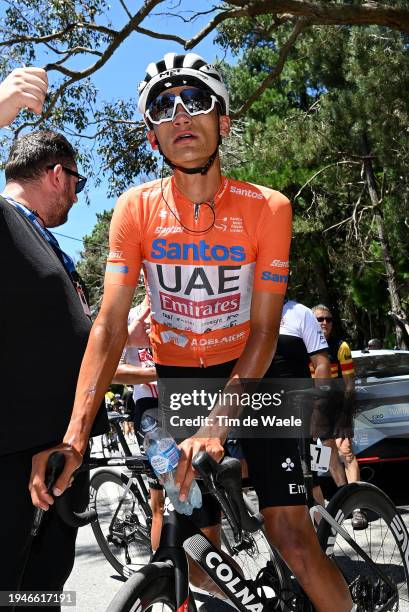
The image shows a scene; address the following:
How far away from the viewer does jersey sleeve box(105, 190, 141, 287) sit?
9.30ft

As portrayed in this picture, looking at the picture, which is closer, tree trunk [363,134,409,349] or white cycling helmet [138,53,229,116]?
white cycling helmet [138,53,229,116]

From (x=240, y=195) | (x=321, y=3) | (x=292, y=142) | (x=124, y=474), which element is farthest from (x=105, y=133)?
(x=240, y=195)

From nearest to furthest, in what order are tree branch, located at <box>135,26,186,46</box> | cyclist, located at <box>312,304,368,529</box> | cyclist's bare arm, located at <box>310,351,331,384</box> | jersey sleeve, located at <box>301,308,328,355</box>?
jersey sleeve, located at <box>301,308,328,355</box> < cyclist's bare arm, located at <box>310,351,331,384</box> < cyclist, located at <box>312,304,368,529</box> < tree branch, located at <box>135,26,186,46</box>

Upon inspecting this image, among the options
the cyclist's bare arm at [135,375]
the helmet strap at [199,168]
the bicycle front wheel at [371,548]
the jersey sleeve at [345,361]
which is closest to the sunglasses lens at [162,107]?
the helmet strap at [199,168]

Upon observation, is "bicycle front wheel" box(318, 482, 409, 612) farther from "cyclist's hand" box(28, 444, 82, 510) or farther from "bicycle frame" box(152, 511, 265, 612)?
"cyclist's hand" box(28, 444, 82, 510)

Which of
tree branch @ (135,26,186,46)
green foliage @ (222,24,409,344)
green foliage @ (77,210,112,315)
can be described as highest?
green foliage @ (77,210,112,315)

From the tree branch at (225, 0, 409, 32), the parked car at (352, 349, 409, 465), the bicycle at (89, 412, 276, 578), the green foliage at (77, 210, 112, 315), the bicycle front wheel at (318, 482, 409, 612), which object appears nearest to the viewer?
the bicycle front wheel at (318, 482, 409, 612)

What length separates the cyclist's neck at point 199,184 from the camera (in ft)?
9.91

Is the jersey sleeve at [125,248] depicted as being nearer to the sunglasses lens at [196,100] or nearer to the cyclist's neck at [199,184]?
the cyclist's neck at [199,184]

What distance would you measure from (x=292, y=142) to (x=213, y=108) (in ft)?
57.3

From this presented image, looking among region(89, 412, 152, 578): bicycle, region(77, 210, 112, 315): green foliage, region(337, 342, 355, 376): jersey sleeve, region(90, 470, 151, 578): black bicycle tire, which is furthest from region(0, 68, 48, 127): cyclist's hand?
region(77, 210, 112, 315): green foliage

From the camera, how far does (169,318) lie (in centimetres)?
301

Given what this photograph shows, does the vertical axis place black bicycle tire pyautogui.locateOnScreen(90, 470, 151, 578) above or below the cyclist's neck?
below

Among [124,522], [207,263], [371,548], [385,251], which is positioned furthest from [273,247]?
[385,251]
